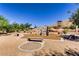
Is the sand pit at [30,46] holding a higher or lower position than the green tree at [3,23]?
lower

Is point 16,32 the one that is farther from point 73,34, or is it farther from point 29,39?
point 73,34

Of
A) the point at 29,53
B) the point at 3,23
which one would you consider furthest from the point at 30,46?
the point at 3,23

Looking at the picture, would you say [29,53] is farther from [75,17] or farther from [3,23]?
[75,17]

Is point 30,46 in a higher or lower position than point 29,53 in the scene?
higher

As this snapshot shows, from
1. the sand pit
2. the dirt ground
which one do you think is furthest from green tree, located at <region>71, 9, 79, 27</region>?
the sand pit

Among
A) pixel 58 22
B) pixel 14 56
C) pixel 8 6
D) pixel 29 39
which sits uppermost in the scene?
pixel 8 6

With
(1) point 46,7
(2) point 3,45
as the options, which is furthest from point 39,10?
(2) point 3,45

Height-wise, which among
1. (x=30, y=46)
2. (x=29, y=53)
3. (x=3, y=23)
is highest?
(x=3, y=23)

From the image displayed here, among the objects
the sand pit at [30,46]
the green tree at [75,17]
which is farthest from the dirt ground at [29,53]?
the green tree at [75,17]

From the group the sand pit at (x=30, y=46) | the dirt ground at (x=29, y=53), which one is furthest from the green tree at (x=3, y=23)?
the sand pit at (x=30, y=46)

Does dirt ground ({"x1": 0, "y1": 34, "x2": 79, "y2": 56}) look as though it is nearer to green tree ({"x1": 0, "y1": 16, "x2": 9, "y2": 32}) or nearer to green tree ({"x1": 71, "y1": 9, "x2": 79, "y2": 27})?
green tree ({"x1": 0, "y1": 16, "x2": 9, "y2": 32})

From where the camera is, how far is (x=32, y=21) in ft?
13.4

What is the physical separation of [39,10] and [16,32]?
A: 19.7 inches

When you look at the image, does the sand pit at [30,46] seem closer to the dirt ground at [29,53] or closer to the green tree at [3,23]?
the dirt ground at [29,53]
